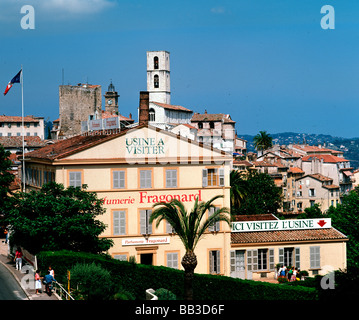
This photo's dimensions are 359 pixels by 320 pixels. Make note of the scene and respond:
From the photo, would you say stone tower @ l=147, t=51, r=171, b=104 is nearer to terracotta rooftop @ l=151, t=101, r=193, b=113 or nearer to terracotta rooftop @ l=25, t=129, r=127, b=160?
terracotta rooftop @ l=151, t=101, r=193, b=113

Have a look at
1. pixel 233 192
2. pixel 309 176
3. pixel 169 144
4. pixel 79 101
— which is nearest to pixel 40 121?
pixel 79 101

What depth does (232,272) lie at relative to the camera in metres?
48.1

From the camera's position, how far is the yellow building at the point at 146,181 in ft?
154

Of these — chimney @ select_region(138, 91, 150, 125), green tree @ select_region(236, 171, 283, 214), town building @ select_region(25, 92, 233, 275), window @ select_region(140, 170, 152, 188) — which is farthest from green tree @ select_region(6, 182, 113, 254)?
green tree @ select_region(236, 171, 283, 214)

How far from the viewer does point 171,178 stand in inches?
1911

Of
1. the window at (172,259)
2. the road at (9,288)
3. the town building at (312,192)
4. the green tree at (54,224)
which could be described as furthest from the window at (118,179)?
the town building at (312,192)

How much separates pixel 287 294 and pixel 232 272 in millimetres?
11723

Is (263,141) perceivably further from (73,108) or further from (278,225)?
(278,225)

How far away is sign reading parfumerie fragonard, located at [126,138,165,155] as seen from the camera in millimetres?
47906

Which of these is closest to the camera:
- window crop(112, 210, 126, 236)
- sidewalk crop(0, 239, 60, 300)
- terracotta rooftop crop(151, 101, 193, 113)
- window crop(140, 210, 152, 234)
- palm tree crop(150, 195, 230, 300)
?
sidewalk crop(0, 239, 60, 300)

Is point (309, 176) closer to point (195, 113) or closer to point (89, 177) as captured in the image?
point (195, 113)

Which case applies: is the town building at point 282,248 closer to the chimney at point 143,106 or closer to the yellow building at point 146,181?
the yellow building at point 146,181

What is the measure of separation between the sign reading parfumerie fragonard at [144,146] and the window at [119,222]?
178 inches

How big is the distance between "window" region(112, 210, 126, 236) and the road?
1020cm
